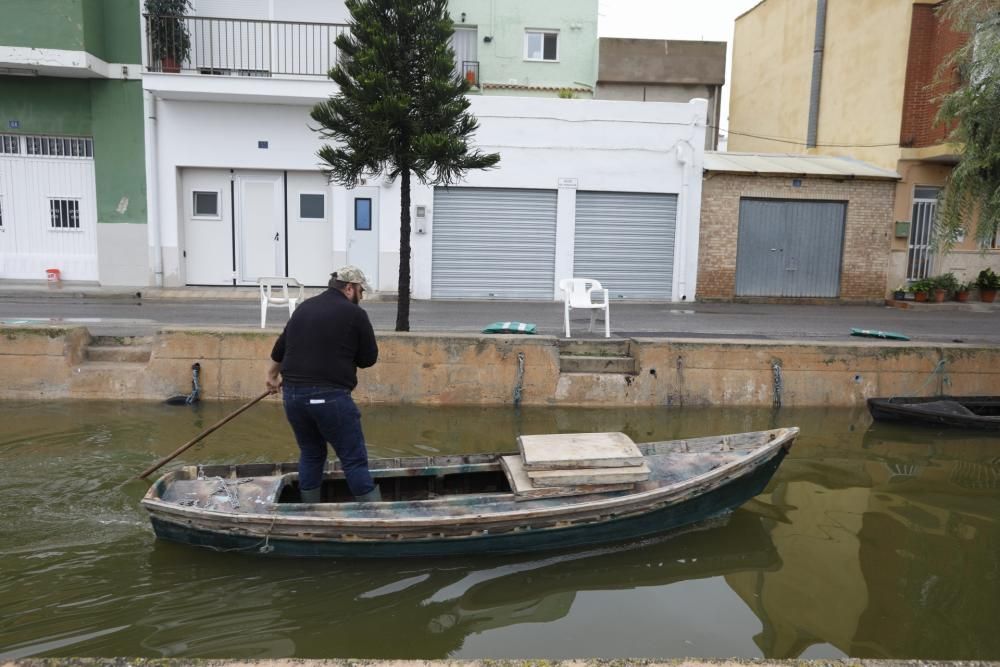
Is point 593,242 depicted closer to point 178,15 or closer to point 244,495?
point 178,15

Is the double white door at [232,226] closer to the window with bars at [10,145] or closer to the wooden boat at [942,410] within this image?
the window with bars at [10,145]

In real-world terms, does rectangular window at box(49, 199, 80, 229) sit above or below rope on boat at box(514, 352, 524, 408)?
above

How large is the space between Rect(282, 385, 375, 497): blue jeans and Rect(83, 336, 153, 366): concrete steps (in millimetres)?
5438

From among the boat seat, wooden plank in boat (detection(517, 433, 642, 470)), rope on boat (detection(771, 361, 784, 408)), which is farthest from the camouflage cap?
the boat seat

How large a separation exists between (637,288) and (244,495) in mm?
13649

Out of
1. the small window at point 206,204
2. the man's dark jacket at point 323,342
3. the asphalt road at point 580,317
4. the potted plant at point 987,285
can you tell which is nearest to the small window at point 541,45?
the asphalt road at point 580,317

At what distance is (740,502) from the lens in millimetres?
6617

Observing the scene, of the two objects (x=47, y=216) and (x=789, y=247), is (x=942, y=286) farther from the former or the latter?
(x=47, y=216)

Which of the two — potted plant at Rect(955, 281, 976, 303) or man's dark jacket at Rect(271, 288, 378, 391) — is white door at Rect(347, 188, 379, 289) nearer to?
man's dark jacket at Rect(271, 288, 378, 391)

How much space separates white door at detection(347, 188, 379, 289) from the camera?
17.8 meters

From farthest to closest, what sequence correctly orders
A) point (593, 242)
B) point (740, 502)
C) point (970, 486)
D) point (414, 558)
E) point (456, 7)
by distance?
point (456, 7), point (593, 242), point (970, 486), point (740, 502), point (414, 558)

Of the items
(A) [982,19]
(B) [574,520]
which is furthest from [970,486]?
(A) [982,19]

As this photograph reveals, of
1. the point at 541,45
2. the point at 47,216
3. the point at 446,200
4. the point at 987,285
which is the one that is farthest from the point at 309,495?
the point at 987,285

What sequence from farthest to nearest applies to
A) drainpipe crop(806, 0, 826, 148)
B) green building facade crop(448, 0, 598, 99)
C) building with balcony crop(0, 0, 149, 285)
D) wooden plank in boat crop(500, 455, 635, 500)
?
drainpipe crop(806, 0, 826, 148) < green building facade crop(448, 0, 598, 99) < building with balcony crop(0, 0, 149, 285) < wooden plank in boat crop(500, 455, 635, 500)
